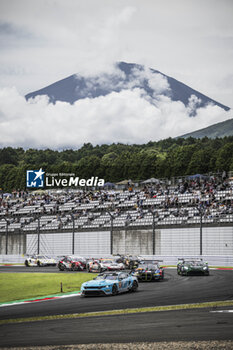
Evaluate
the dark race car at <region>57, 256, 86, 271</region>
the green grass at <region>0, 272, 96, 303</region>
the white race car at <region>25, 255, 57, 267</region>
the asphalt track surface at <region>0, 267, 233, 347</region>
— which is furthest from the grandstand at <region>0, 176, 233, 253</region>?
the asphalt track surface at <region>0, 267, 233, 347</region>

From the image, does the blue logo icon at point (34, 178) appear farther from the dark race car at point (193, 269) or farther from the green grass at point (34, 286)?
the dark race car at point (193, 269)

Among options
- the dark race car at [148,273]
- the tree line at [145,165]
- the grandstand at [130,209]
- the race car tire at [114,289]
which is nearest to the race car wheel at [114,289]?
the race car tire at [114,289]

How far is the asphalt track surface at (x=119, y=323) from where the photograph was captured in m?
11.8

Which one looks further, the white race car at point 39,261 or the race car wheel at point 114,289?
the white race car at point 39,261

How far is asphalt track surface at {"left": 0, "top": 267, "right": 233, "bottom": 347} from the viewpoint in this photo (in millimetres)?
11781

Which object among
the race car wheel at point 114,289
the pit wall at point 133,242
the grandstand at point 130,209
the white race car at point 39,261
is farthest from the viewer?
the grandstand at point 130,209

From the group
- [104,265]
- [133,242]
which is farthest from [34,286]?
[133,242]

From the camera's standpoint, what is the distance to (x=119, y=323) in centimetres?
1385

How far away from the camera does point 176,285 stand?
25.2 m

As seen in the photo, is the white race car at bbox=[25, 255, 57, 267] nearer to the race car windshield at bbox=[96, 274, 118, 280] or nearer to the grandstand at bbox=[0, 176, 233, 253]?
the grandstand at bbox=[0, 176, 233, 253]

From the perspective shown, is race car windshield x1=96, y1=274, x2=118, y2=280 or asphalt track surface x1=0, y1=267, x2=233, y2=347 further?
race car windshield x1=96, y1=274, x2=118, y2=280

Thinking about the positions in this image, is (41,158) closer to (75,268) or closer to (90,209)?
(90,209)

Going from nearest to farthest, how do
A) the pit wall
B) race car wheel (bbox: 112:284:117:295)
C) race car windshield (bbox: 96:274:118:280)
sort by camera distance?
race car wheel (bbox: 112:284:117:295), race car windshield (bbox: 96:274:118:280), the pit wall

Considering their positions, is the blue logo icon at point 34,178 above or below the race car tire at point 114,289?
above
